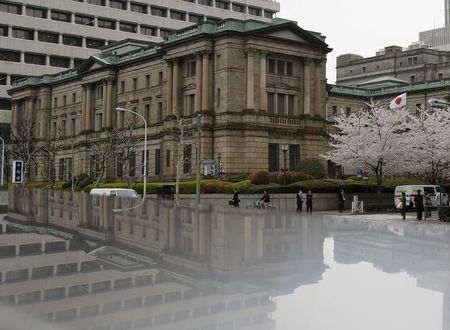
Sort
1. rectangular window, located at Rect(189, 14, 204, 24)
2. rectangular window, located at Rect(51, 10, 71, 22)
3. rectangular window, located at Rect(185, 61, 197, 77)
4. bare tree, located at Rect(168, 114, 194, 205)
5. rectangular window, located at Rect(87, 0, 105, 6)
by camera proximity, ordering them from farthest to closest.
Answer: rectangular window, located at Rect(189, 14, 204, 24) → rectangular window, located at Rect(87, 0, 105, 6) → rectangular window, located at Rect(51, 10, 71, 22) → rectangular window, located at Rect(185, 61, 197, 77) → bare tree, located at Rect(168, 114, 194, 205)

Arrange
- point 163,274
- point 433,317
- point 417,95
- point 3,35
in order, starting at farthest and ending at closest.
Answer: point 3,35, point 417,95, point 163,274, point 433,317

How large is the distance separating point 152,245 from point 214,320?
698 centimetres

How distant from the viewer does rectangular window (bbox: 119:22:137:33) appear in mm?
97500

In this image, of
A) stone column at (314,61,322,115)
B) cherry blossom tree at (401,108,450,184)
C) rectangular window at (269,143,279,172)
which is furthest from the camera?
stone column at (314,61,322,115)

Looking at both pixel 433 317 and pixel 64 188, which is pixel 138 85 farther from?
pixel 433 317

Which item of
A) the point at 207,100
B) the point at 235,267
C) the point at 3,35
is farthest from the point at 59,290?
the point at 3,35

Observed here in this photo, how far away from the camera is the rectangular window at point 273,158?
59125 mm

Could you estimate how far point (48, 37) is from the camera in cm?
9338

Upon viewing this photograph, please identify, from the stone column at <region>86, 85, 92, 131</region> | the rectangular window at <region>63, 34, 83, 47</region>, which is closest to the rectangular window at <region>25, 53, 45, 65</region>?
the rectangular window at <region>63, 34, 83, 47</region>

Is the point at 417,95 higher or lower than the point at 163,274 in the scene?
higher

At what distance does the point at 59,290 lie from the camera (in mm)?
9523

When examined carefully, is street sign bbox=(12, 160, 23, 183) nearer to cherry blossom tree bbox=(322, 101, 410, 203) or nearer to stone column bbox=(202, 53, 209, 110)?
stone column bbox=(202, 53, 209, 110)

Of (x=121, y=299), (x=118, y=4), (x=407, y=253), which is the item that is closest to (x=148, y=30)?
(x=118, y=4)

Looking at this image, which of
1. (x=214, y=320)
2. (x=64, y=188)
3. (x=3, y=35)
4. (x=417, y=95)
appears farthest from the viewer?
(x=3, y=35)
